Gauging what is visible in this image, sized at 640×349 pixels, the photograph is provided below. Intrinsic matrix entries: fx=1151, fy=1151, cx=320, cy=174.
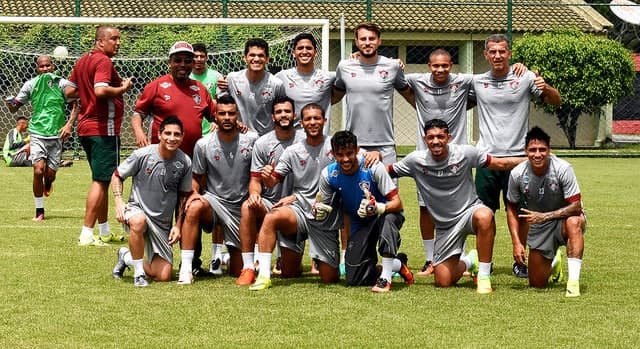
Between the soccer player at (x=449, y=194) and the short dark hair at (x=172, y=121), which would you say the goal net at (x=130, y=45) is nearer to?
the short dark hair at (x=172, y=121)

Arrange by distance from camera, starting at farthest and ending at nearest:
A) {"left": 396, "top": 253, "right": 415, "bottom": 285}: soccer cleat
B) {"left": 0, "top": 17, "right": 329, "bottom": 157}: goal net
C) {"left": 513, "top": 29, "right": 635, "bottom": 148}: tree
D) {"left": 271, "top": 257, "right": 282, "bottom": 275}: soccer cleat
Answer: {"left": 513, "top": 29, "right": 635, "bottom": 148}: tree → {"left": 0, "top": 17, "right": 329, "bottom": 157}: goal net → {"left": 271, "top": 257, "right": 282, "bottom": 275}: soccer cleat → {"left": 396, "top": 253, "right": 415, "bottom": 285}: soccer cleat

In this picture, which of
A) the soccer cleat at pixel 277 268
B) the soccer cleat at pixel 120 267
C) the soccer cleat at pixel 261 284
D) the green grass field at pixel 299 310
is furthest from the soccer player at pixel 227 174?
the soccer cleat at pixel 261 284

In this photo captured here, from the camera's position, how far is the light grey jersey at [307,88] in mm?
9539

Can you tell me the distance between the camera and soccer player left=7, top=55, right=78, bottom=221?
13320 mm

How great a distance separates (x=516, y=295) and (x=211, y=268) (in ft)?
8.41

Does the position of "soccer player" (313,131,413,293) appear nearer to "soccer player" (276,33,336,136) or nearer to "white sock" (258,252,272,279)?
"white sock" (258,252,272,279)

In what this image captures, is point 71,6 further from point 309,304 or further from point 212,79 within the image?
point 309,304

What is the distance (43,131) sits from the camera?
13867 mm

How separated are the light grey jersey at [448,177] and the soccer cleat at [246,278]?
134 cm

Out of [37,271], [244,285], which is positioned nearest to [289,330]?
[244,285]

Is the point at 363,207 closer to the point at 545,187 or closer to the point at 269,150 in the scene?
the point at 269,150

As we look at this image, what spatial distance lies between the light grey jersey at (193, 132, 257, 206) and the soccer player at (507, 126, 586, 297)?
6.89ft

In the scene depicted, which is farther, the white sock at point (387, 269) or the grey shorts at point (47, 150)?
the grey shorts at point (47, 150)

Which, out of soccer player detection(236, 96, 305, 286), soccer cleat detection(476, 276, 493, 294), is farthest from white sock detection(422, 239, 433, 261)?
soccer cleat detection(476, 276, 493, 294)
